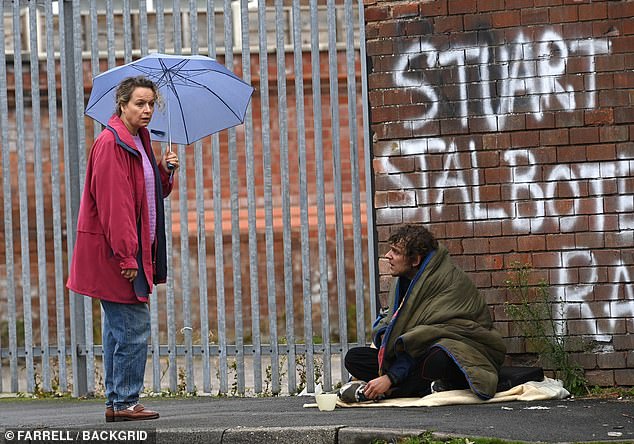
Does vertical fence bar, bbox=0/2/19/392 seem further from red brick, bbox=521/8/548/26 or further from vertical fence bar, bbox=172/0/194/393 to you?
red brick, bbox=521/8/548/26

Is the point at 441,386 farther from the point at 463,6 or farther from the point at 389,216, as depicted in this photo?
the point at 463,6

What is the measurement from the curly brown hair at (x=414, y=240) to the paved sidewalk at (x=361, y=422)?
0.92 m

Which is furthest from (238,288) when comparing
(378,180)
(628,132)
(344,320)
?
(628,132)

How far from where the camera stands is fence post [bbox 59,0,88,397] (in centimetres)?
743

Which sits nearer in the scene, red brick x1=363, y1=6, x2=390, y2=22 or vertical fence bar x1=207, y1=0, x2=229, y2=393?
red brick x1=363, y1=6, x2=390, y2=22

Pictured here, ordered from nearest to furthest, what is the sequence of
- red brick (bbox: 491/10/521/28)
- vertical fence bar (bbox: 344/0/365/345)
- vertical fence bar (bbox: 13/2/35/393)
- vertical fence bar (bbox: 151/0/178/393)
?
red brick (bbox: 491/10/521/28) → vertical fence bar (bbox: 344/0/365/345) → vertical fence bar (bbox: 151/0/178/393) → vertical fence bar (bbox: 13/2/35/393)

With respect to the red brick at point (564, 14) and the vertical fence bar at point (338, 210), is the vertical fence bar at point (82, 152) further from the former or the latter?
the red brick at point (564, 14)

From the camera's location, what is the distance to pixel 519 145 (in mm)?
6719

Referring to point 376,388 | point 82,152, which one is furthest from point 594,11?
point 82,152

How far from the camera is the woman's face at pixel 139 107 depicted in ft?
17.8

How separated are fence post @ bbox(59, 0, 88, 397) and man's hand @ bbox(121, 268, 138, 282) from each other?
224cm

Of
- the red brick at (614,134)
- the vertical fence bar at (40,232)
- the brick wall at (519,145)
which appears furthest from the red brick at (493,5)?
the vertical fence bar at (40,232)

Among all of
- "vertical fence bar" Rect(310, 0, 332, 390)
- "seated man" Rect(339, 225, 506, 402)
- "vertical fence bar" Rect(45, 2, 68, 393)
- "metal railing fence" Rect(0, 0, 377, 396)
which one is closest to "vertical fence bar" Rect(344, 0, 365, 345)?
"metal railing fence" Rect(0, 0, 377, 396)

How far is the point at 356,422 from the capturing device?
5.26 metres
